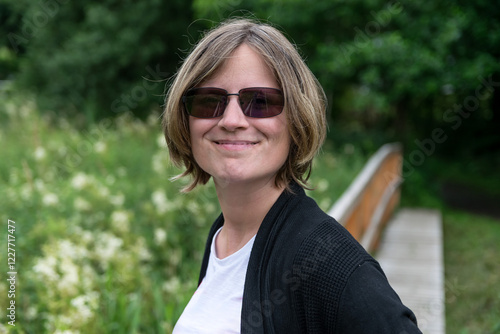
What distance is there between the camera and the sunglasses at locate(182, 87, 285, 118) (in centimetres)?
136

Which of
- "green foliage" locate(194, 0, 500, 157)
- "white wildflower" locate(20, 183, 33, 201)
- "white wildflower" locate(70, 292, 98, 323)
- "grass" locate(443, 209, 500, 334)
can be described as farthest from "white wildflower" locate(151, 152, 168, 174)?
"green foliage" locate(194, 0, 500, 157)

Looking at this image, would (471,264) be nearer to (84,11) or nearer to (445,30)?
(445,30)

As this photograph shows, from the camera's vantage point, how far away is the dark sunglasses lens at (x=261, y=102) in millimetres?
1355

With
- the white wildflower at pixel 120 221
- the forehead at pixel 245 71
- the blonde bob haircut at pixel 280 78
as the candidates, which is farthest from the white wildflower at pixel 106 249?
the forehead at pixel 245 71

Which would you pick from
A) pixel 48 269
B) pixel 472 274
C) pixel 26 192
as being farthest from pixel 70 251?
pixel 472 274

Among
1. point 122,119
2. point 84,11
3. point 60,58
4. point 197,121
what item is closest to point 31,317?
point 197,121

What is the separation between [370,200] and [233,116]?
479cm

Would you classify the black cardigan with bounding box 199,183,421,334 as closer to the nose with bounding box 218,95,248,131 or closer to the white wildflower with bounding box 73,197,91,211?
the nose with bounding box 218,95,248,131

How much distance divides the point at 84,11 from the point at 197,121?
12.4 meters

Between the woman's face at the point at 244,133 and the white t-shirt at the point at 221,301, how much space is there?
0.21 m

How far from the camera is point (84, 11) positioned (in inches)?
496

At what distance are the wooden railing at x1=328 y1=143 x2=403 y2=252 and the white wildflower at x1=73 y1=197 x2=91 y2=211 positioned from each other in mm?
2030

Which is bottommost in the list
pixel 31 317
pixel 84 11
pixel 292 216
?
pixel 31 317

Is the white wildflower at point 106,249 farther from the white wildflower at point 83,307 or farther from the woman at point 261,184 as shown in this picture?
the woman at point 261,184
